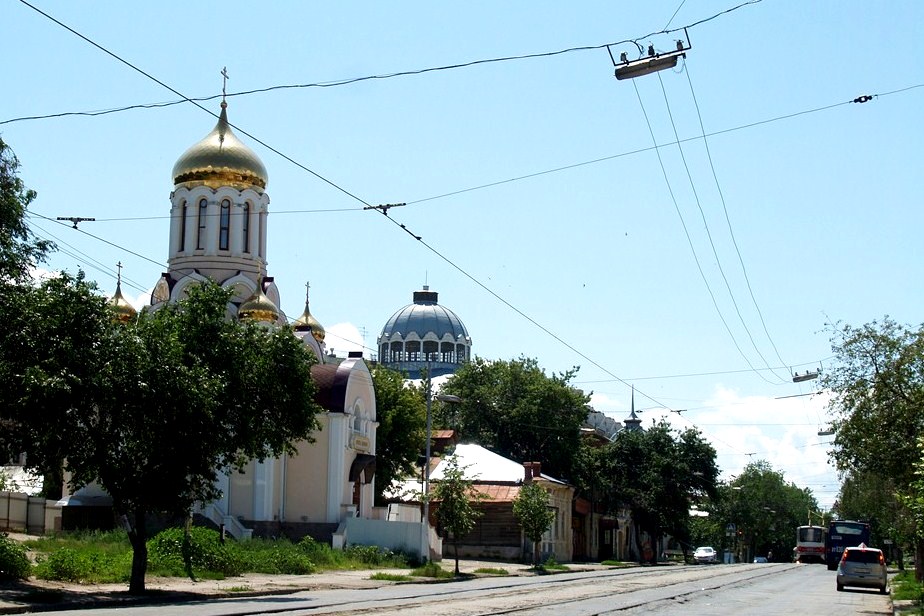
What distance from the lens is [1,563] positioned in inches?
967

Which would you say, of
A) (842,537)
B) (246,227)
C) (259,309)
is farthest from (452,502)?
(842,537)

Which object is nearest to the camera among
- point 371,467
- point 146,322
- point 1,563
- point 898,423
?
point 1,563

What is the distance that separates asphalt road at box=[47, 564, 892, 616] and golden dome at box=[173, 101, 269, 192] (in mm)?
22817

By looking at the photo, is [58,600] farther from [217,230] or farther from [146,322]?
[217,230]

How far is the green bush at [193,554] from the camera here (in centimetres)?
3102

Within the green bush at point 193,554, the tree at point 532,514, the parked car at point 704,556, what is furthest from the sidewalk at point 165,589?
the parked car at point 704,556

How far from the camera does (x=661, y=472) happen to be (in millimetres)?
71938

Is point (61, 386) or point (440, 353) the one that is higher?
point (440, 353)

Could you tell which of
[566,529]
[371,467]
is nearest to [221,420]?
[371,467]

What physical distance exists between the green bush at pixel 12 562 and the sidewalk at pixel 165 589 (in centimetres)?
32

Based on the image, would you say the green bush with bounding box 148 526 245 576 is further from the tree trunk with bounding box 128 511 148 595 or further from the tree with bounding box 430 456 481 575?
the tree with bounding box 430 456 481 575

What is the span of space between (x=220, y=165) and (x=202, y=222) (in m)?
2.80

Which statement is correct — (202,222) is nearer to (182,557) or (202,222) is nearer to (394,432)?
(394,432)

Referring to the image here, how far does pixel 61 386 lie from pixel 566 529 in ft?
155
